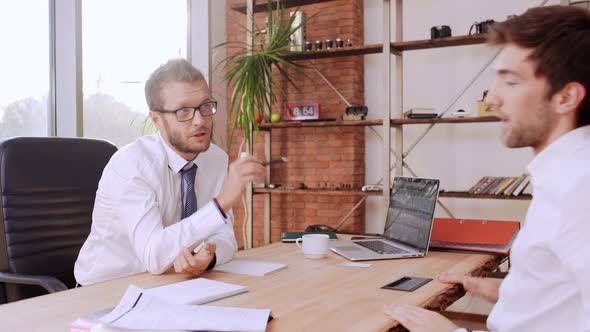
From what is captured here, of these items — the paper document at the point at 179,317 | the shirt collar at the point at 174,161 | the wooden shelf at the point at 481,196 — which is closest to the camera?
the paper document at the point at 179,317

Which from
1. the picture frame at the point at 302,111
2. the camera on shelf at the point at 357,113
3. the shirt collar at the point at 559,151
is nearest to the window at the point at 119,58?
the picture frame at the point at 302,111

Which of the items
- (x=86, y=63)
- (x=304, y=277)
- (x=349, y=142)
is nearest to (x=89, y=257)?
(x=304, y=277)

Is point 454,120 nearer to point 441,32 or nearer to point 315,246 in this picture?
point 441,32

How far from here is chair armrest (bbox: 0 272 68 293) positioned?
1.69 m

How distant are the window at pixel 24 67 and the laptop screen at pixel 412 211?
91.8 inches

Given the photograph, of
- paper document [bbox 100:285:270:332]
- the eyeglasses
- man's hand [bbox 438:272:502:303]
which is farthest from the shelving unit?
paper document [bbox 100:285:270:332]

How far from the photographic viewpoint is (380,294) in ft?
4.52

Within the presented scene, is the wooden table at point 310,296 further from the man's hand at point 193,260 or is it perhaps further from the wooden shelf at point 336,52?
the wooden shelf at point 336,52

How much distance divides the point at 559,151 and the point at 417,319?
445 millimetres

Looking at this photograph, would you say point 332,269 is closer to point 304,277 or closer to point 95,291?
point 304,277

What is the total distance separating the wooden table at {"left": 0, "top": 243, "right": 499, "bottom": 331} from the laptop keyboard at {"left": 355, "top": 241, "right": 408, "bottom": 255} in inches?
3.3

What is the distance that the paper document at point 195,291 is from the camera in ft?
4.19

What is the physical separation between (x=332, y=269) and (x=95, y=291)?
69 cm

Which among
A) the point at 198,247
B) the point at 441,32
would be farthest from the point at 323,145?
the point at 198,247
